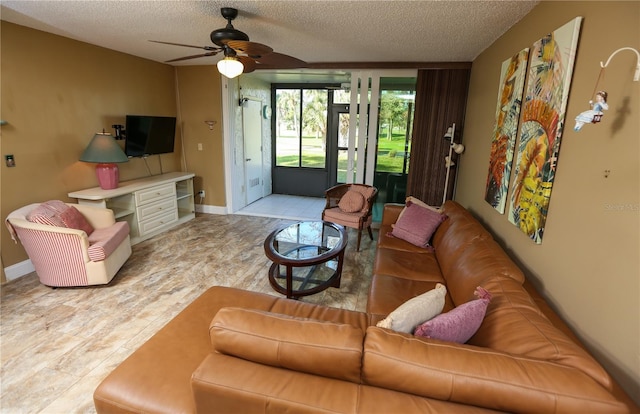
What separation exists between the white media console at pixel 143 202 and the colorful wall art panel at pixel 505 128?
13.5ft

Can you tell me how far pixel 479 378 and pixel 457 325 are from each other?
33 centimetres

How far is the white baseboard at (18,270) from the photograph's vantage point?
10.6 feet

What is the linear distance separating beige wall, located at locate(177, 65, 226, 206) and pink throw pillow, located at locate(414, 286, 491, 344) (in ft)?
15.9

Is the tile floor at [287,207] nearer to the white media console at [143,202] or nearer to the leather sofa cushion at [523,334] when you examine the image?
A: the white media console at [143,202]

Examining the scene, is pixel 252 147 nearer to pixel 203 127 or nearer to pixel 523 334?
pixel 203 127

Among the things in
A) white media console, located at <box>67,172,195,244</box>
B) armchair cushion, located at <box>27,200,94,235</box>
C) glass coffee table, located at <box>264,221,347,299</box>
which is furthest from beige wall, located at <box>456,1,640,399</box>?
white media console, located at <box>67,172,195,244</box>

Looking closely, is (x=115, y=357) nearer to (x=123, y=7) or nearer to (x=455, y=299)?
(x=455, y=299)

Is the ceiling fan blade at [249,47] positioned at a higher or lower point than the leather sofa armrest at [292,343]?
higher

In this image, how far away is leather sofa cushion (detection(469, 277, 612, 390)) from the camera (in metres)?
1.15

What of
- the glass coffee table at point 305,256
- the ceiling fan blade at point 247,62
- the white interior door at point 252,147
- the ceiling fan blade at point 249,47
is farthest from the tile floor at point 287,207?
the ceiling fan blade at point 249,47

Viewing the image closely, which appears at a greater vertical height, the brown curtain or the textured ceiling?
the textured ceiling

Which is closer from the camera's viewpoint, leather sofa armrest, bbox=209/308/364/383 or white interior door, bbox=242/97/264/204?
leather sofa armrest, bbox=209/308/364/383

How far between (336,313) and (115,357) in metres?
1.58

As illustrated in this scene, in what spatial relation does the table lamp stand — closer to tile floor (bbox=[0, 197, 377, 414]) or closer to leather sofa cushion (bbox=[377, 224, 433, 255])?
tile floor (bbox=[0, 197, 377, 414])
